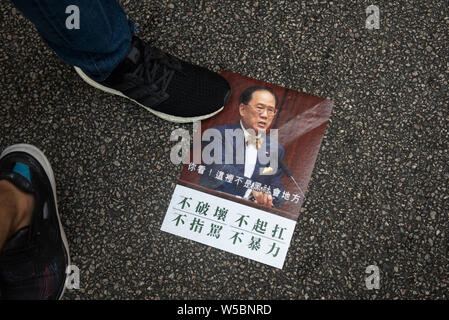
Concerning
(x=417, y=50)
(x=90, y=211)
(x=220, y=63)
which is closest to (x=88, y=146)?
(x=90, y=211)

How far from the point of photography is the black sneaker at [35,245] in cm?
83

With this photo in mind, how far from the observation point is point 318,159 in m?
0.92

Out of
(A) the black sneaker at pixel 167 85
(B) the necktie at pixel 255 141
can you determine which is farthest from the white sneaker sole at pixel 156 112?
(B) the necktie at pixel 255 141

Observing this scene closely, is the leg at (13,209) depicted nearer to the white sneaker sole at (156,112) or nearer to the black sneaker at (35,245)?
the black sneaker at (35,245)

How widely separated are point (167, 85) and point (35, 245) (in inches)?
19.3

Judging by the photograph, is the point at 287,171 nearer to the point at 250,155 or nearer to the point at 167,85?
the point at 250,155

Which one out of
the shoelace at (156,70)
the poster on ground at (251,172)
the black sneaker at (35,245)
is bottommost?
the black sneaker at (35,245)

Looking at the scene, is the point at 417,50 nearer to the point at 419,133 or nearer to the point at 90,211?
the point at 419,133

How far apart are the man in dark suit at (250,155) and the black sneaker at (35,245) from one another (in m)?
0.38

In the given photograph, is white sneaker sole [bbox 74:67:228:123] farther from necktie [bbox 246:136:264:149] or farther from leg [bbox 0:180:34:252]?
leg [bbox 0:180:34:252]

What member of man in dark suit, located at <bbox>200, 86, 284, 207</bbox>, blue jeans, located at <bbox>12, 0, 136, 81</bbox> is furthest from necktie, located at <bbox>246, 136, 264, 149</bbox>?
blue jeans, located at <bbox>12, 0, 136, 81</bbox>

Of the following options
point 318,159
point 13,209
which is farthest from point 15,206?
point 318,159

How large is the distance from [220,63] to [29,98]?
529 mm

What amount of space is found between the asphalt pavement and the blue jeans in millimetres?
252
